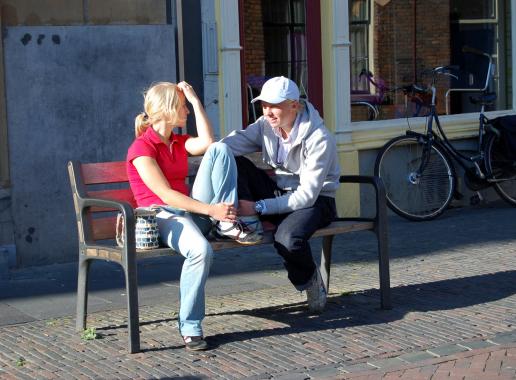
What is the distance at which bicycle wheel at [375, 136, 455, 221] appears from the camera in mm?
11039

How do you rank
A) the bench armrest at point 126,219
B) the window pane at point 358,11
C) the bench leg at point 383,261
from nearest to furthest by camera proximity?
the bench armrest at point 126,219 → the bench leg at point 383,261 → the window pane at point 358,11

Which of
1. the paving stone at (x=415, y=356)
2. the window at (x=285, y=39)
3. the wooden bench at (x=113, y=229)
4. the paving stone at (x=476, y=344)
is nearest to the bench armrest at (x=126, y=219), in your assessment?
the wooden bench at (x=113, y=229)

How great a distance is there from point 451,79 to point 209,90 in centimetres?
359

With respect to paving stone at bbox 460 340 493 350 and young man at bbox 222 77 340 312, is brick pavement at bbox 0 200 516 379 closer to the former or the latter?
paving stone at bbox 460 340 493 350

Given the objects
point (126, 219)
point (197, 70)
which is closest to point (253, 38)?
point (197, 70)

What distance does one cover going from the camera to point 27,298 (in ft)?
25.0

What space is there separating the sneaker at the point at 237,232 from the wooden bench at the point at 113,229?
0.06 m

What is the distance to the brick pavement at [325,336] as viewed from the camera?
5.75 meters

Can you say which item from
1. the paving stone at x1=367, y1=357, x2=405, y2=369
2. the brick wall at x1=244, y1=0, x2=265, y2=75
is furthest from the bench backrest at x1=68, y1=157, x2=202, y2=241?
the brick wall at x1=244, y1=0, x2=265, y2=75

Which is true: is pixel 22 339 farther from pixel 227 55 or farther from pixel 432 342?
pixel 227 55

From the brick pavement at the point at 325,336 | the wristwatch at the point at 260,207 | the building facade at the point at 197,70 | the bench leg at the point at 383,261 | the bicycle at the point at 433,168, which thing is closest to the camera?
the brick pavement at the point at 325,336

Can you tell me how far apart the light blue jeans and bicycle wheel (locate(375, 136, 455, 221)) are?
15.9ft

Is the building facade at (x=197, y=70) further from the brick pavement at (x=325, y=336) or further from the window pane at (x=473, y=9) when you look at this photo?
the brick pavement at (x=325, y=336)

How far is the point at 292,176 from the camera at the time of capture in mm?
6855
